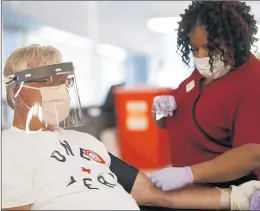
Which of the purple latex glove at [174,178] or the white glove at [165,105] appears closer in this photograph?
the purple latex glove at [174,178]

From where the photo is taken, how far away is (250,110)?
1.25 metres

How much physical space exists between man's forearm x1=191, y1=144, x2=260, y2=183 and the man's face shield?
1.41 feet

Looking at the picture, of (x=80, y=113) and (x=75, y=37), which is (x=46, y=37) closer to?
(x=75, y=37)

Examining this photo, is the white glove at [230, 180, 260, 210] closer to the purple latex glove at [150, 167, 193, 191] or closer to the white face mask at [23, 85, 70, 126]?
the purple latex glove at [150, 167, 193, 191]

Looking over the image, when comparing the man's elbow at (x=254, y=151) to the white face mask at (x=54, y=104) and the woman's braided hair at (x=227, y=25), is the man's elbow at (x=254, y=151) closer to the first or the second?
the woman's braided hair at (x=227, y=25)

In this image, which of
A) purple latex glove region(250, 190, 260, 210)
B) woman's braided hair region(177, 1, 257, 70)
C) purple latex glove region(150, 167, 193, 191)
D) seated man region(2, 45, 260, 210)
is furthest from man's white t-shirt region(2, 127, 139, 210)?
woman's braided hair region(177, 1, 257, 70)

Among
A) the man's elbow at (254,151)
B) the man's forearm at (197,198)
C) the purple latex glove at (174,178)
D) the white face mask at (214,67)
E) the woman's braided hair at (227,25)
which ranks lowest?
the man's forearm at (197,198)

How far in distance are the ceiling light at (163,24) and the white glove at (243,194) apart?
0.53m

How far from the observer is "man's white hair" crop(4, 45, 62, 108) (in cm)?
124

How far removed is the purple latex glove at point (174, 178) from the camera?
1.29 m

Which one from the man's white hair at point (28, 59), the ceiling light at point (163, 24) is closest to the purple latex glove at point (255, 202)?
the ceiling light at point (163, 24)

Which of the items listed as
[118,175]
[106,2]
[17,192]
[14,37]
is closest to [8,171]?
[17,192]

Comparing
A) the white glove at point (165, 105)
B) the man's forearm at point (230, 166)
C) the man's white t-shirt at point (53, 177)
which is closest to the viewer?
the man's white t-shirt at point (53, 177)

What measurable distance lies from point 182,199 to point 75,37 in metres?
0.80
